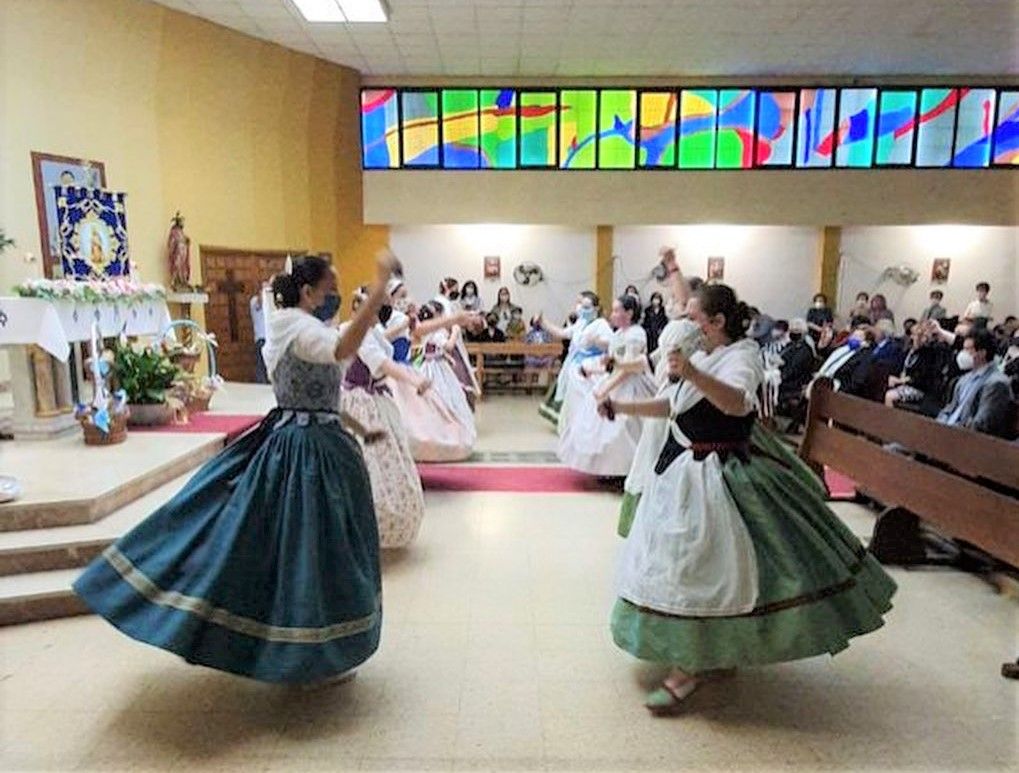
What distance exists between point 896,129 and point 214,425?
453 inches

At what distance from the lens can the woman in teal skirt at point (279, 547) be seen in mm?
2332

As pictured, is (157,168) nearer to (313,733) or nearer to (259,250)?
(259,250)

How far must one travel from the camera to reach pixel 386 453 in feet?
13.0

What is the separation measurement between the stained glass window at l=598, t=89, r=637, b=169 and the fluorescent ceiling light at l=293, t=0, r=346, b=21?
14.8ft

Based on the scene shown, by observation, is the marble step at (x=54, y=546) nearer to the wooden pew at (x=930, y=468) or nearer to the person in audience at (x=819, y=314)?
the wooden pew at (x=930, y=468)

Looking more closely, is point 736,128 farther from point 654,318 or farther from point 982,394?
point 982,394

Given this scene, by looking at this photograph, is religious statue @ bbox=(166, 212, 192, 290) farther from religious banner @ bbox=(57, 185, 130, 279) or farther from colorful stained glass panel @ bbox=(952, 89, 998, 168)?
colorful stained glass panel @ bbox=(952, 89, 998, 168)

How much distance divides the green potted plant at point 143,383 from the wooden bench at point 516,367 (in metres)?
5.08

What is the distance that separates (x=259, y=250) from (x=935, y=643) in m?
9.30

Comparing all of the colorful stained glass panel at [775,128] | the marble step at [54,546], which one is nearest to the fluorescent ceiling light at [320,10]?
the colorful stained glass panel at [775,128]

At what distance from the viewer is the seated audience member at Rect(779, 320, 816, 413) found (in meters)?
8.04

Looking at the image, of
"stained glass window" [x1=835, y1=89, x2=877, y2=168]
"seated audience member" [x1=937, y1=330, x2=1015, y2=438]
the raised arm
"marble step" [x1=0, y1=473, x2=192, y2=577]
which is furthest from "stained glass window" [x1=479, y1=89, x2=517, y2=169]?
the raised arm

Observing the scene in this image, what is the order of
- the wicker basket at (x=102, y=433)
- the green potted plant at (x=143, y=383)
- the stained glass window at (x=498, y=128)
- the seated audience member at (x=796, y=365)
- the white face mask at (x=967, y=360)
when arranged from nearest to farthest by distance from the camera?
the white face mask at (x=967, y=360)
the wicker basket at (x=102, y=433)
the green potted plant at (x=143, y=383)
the seated audience member at (x=796, y=365)
the stained glass window at (x=498, y=128)

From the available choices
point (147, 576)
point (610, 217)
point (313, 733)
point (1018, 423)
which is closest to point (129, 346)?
point (147, 576)
